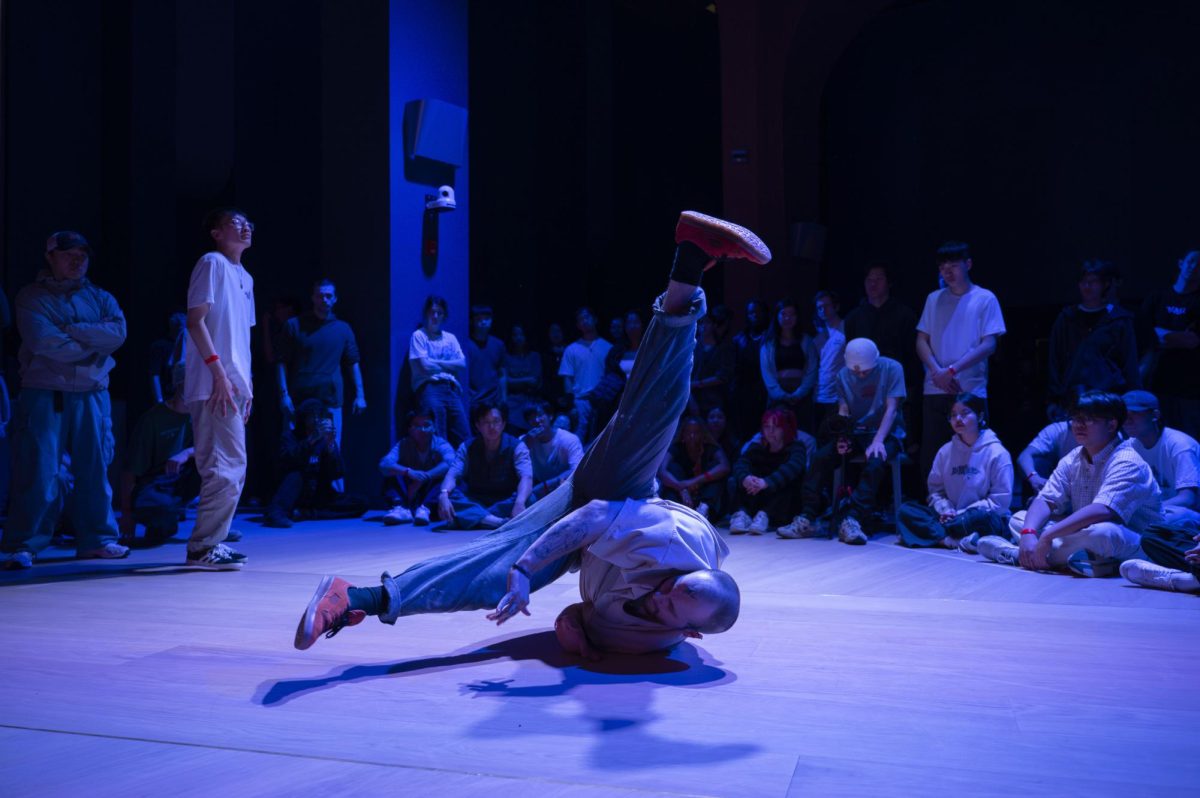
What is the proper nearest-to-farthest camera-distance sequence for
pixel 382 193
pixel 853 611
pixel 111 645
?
pixel 111 645 < pixel 853 611 < pixel 382 193

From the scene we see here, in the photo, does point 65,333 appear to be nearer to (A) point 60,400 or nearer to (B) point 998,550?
(A) point 60,400

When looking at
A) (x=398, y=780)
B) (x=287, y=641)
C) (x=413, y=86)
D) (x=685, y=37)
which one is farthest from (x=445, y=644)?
(x=685, y=37)

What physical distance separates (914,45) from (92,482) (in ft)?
25.0

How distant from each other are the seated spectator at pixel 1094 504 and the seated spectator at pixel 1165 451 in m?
0.30

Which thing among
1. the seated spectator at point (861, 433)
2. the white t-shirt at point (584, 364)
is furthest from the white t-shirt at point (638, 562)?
the white t-shirt at point (584, 364)

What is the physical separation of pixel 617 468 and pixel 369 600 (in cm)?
67

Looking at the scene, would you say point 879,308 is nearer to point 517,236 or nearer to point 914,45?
point 914,45

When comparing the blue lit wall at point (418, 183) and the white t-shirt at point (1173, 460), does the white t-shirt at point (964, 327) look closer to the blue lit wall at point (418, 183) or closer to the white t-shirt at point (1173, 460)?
the white t-shirt at point (1173, 460)

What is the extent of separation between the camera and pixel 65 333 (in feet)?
15.3

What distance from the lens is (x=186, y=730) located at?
2084 mm

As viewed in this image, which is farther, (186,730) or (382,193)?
(382,193)

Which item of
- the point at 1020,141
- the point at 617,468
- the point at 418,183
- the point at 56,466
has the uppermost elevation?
the point at 1020,141

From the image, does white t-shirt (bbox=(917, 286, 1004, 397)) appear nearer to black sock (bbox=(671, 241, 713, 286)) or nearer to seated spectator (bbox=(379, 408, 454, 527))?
seated spectator (bbox=(379, 408, 454, 527))

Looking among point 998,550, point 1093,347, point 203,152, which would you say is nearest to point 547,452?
point 998,550
